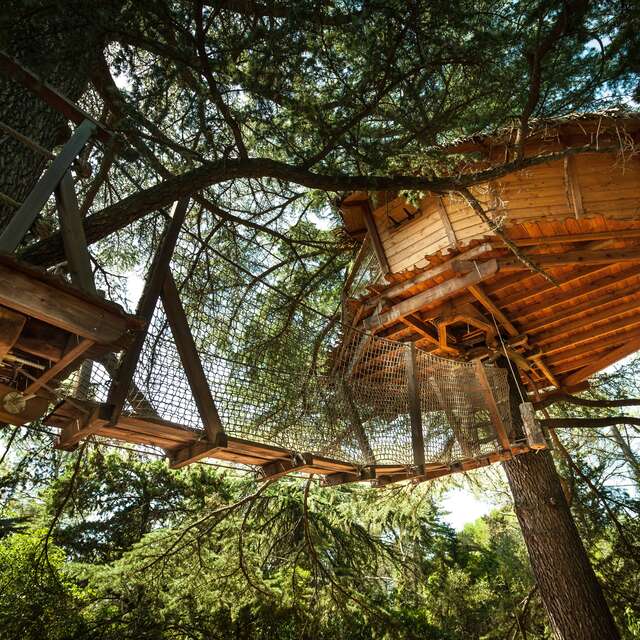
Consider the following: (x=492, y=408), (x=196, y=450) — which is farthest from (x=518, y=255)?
(x=196, y=450)

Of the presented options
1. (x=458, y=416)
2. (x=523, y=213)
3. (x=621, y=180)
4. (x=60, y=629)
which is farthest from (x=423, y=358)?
(x=60, y=629)

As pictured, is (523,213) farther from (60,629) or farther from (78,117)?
(60,629)

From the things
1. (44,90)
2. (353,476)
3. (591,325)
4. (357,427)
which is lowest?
(353,476)

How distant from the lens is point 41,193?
190 cm

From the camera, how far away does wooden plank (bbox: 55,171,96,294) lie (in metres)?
1.94

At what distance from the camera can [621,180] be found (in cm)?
464

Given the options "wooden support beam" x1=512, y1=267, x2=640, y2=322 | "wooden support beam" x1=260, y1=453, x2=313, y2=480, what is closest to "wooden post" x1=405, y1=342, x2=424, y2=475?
"wooden support beam" x1=260, y1=453, x2=313, y2=480

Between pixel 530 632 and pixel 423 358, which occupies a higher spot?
pixel 423 358

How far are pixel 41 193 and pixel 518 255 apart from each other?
3481 mm

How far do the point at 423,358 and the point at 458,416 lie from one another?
80 cm

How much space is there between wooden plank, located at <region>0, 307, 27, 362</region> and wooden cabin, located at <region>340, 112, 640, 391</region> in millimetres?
2977

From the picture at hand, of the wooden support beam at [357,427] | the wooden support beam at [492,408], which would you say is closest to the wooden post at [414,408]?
the wooden support beam at [357,427]

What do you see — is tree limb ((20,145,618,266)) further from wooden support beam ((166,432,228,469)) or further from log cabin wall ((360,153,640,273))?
log cabin wall ((360,153,640,273))

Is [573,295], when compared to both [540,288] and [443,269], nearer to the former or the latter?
[540,288]
